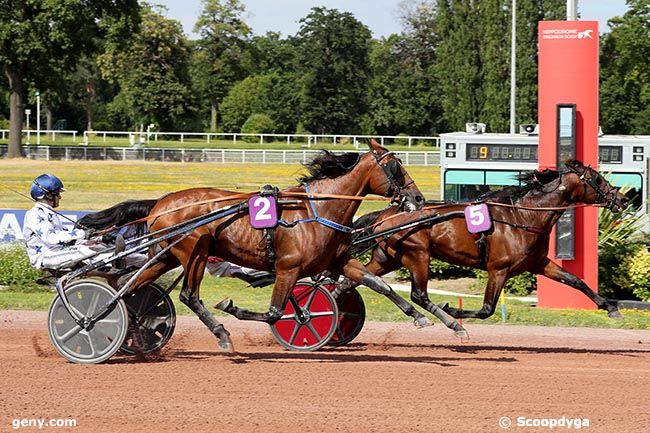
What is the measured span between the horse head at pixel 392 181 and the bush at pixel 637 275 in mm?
6670

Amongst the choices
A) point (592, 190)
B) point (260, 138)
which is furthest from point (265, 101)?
point (592, 190)

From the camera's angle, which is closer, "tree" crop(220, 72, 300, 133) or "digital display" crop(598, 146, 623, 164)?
"digital display" crop(598, 146, 623, 164)

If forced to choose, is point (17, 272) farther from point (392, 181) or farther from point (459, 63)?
point (459, 63)

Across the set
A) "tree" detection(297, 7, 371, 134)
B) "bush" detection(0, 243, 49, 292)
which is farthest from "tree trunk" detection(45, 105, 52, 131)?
"bush" detection(0, 243, 49, 292)

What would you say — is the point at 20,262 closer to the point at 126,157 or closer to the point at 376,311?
the point at 376,311

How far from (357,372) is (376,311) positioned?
4922 mm

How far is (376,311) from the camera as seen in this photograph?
44.4 feet

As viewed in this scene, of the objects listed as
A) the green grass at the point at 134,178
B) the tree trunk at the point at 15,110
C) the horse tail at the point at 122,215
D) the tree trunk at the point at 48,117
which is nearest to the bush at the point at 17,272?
the horse tail at the point at 122,215

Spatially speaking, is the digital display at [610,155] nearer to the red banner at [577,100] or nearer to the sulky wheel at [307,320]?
the red banner at [577,100]

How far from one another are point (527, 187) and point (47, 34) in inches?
1332

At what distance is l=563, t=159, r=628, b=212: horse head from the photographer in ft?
33.9

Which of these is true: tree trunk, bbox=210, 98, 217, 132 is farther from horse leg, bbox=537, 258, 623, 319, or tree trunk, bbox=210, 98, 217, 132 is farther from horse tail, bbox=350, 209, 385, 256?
horse leg, bbox=537, 258, 623, 319

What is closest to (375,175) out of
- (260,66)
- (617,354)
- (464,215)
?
(464,215)

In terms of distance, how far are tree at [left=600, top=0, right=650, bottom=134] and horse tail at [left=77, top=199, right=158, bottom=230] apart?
144 feet
